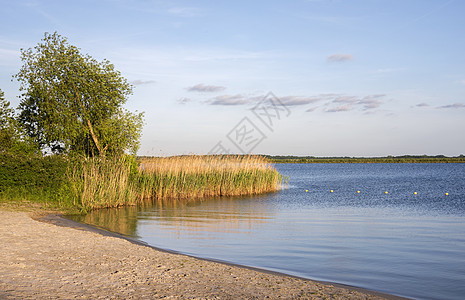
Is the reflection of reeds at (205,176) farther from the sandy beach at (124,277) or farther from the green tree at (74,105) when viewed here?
the sandy beach at (124,277)

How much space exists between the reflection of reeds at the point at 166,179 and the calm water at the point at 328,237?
3.63ft

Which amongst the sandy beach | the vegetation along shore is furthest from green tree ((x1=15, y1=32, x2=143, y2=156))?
the sandy beach

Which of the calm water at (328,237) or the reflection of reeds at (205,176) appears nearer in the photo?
the calm water at (328,237)

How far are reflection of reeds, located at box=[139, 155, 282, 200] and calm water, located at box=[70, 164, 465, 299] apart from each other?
2.21 meters

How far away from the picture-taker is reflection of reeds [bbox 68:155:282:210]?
58.0 ft

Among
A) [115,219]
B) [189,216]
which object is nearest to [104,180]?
[115,219]

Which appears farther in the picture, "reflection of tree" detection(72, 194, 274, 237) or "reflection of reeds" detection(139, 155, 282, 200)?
"reflection of reeds" detection(139, 155, 282, 200)

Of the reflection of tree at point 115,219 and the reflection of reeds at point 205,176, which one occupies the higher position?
the reflection of reeds at point 205,176

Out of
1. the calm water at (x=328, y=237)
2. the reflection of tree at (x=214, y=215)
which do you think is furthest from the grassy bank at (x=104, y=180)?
the reflection of tree at (x=214, y=215)

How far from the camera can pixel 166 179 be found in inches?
909

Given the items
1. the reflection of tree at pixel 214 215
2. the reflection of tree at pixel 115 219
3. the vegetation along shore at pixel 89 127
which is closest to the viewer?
the reflection of tree at pixel 115 219

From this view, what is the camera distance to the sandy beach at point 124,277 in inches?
217

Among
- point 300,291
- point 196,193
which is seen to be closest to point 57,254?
point 300,291

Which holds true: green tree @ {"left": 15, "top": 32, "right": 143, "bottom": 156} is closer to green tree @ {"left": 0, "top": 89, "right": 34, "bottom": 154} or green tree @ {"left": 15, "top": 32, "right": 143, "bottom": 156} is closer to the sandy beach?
green tree @ {"left": 0, "top": 89, "right": 34, "bottom": 154}
